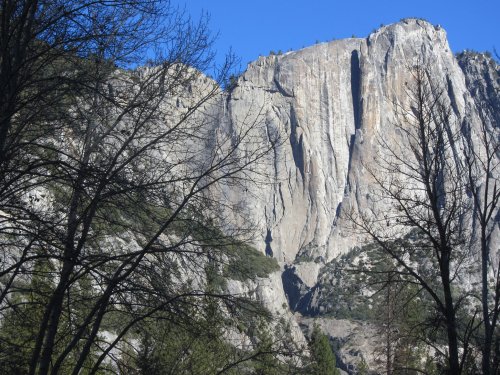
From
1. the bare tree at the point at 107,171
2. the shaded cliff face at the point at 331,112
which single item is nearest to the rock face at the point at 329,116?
the shaded cliff face at the point at 331,112

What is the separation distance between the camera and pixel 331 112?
370 ft

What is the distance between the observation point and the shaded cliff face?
344ft

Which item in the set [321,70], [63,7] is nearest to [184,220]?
[63,7]

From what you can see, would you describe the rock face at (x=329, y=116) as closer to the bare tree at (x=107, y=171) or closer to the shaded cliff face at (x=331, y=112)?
the shaded cliff face at (x=331, y=112)

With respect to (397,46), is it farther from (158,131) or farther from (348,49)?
(158,131)

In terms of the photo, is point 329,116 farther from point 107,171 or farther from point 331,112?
point 107,171

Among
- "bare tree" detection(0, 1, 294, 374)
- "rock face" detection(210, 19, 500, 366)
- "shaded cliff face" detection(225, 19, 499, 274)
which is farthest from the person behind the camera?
"shaded cliff face" detection(225, 19, 499, 274)

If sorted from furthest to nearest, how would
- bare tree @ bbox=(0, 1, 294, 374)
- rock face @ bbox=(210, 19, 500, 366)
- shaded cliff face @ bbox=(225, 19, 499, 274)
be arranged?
shaded cliff face @ bbox=(225, 19, 499, 274)
rock face @ bbox=(210, 19, 500, 366)
bare tree @ bbox=(0, 1, 294, 374)

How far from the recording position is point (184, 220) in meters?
6.11

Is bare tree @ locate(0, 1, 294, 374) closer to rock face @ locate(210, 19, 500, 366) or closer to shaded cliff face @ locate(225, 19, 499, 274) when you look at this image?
rock face @ locate(210, 19, 500, 366)

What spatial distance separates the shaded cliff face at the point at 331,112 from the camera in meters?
105

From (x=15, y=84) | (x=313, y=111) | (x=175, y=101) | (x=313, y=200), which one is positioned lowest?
(x=15, y=84)

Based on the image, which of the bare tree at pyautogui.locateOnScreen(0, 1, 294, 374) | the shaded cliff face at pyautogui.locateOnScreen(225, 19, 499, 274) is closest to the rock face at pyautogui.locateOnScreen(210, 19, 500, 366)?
the shaded cliff face at pyautogui.locateOnScreen(225, 19, 499, 274)

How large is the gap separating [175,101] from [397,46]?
111 meters
